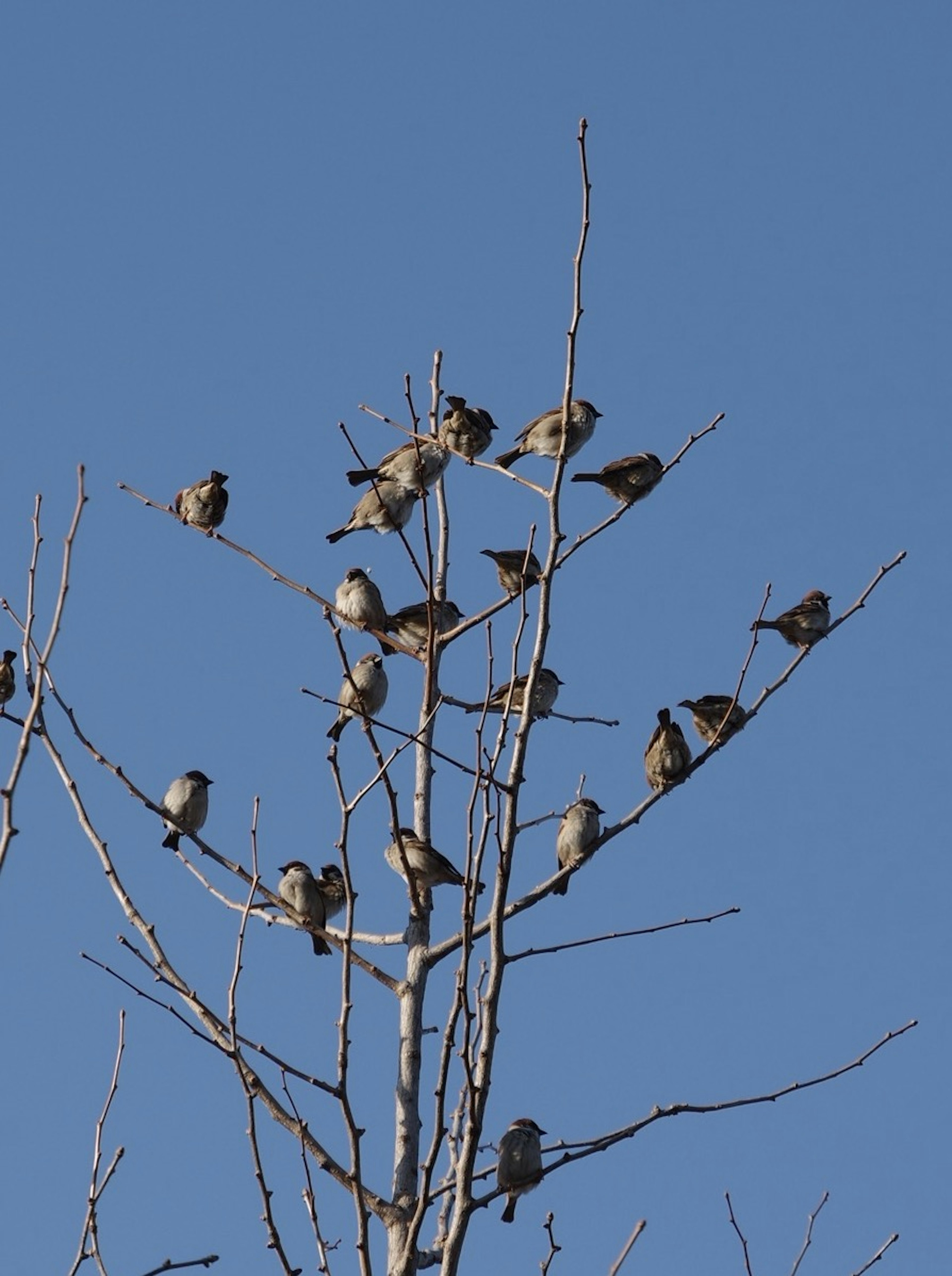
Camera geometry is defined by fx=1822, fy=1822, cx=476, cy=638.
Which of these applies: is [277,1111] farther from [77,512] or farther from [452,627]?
[452,627]

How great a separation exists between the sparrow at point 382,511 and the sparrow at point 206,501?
1403 millimetres

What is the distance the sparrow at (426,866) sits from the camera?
23.7 feet

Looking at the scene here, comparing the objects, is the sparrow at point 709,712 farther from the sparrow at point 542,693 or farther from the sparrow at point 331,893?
the sparrow at point 331,893

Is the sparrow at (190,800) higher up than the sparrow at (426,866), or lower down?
higher up

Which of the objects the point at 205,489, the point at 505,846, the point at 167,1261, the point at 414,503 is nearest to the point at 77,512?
the point at 505,846

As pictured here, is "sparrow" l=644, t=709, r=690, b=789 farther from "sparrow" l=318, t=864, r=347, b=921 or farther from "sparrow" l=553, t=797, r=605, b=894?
"sparrow" l=318, t=864, r=347, b=921

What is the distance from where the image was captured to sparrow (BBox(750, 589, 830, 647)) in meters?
12.0

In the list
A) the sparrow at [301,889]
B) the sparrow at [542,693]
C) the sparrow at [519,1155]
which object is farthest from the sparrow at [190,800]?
the sparrow at [519,1155]

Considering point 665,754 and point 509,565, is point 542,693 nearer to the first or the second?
point 509,565

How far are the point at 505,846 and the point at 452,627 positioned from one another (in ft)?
22.7

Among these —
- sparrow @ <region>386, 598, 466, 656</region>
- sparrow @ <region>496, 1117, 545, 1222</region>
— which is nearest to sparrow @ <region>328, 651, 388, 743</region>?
sparrow @ <region>386, 598, 466, 656</region>

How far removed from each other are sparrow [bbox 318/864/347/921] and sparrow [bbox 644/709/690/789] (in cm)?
267

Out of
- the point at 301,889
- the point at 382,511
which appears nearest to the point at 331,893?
the point at 301,889

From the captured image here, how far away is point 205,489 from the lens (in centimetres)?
1270
